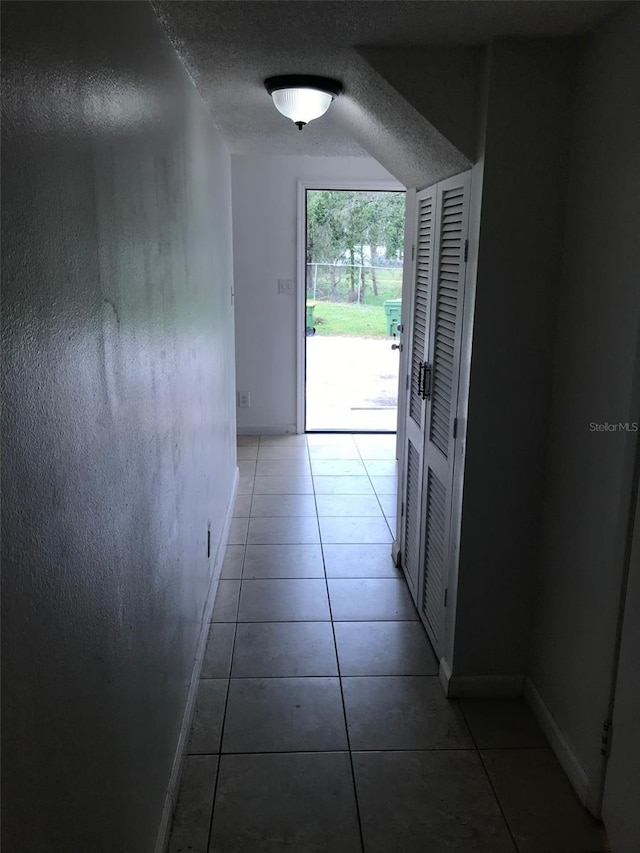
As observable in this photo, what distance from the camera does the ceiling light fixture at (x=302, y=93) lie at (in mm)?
2377

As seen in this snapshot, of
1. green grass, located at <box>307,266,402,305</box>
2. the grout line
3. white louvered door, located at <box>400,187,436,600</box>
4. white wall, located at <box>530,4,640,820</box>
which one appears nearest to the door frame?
green grass, located at <box>307,266,402,305</box>

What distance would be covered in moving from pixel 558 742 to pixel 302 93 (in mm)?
2280

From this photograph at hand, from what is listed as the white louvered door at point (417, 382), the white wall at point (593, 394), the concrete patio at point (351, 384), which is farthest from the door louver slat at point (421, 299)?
the concrete patio at point (351, 384)

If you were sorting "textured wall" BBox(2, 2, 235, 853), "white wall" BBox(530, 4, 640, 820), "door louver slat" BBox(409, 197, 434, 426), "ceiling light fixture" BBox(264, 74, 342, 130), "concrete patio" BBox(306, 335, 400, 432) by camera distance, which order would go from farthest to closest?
"concrete patio" BBox(306, 335, 400, 432)
"door louver slat" BBox(409, 197, 434, 426)
"ceiling light fixture" BBox(264, 74, 342, 130)
"white wall" BBox(530, 4, 640, 820)
"textured wall" BBox(2, 2, 235, 853)

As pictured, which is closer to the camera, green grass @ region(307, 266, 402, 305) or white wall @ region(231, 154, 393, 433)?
white wall @ region(231, 154, 393, 433)

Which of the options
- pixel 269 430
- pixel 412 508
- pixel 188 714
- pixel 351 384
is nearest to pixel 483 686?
pixel 412 508

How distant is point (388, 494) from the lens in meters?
4.48

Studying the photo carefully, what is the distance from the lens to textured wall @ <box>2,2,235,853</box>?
879mm

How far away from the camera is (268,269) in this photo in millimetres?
5621

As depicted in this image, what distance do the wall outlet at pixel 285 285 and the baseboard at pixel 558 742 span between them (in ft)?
12.8

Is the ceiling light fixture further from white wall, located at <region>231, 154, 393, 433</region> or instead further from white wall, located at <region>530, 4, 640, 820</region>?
white wall, located at <region>231, 154, 393, 433</region>

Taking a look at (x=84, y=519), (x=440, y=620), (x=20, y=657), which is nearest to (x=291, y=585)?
(x=440, y=620)

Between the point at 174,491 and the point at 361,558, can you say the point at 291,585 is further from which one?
the point at 174,491

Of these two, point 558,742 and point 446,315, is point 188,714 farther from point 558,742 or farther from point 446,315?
point 446,315
